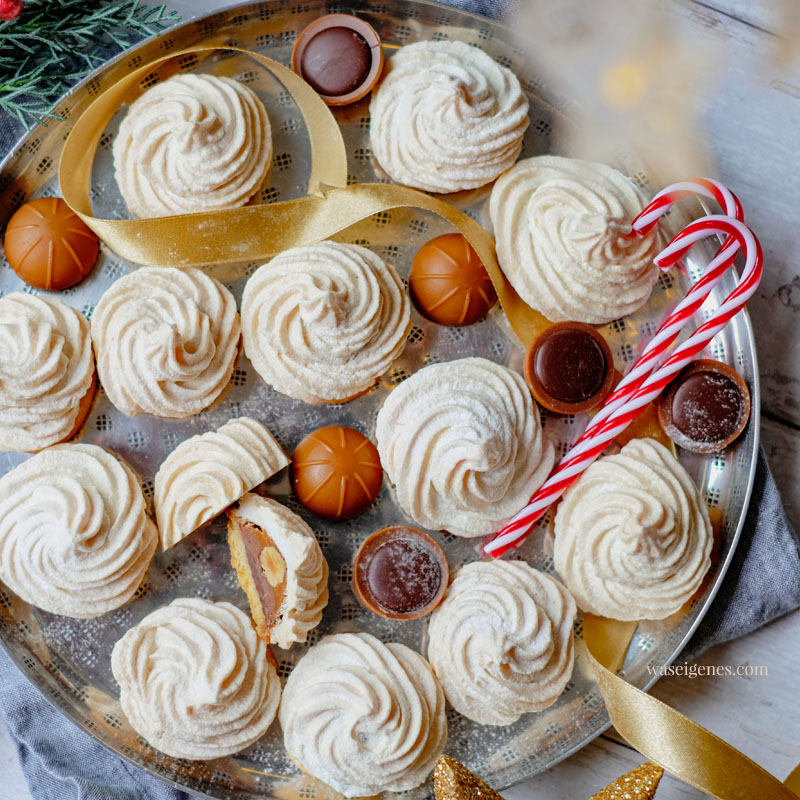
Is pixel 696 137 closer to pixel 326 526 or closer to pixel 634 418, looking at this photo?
pixel 634 418

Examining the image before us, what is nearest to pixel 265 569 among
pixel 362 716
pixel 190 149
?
pixel 362 716

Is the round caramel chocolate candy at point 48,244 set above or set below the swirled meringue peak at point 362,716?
above

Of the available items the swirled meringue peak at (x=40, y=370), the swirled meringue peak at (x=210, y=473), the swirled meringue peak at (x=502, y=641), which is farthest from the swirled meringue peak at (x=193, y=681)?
the swirled meringue peak at (x=40, y=370)

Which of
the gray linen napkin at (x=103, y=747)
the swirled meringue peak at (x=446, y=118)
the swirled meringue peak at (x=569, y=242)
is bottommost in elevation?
the gray linen napkin at (x=103, y=747)

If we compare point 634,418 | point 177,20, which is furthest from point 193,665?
point 177,20

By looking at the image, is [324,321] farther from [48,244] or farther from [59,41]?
[59,41]

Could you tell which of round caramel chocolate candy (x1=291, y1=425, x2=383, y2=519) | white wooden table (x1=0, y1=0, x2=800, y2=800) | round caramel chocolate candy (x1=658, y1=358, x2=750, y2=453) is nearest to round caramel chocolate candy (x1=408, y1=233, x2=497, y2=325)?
round caramel chocolate candy (x1=291, y1=425, x2=383, y2=519)

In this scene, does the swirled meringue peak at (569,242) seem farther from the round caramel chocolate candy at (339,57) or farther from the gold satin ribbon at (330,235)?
the round caramel chocolate candy at (339,57)
